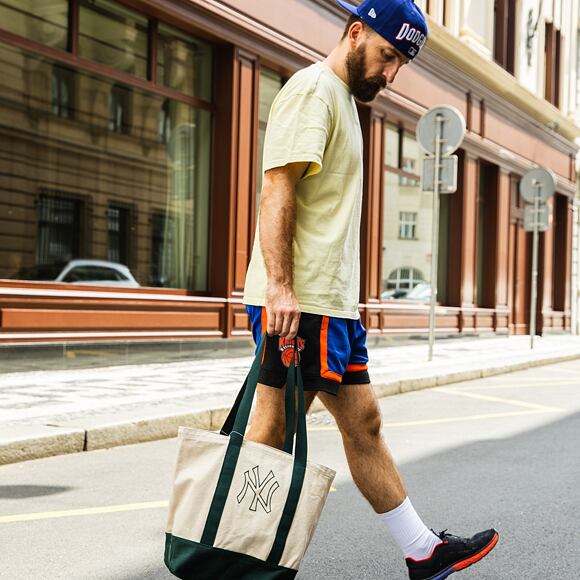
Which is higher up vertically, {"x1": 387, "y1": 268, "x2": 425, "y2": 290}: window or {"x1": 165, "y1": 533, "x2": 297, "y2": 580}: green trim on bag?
{"x1": 387, "y1": 268, "x2": 425, "y2": 290}: window

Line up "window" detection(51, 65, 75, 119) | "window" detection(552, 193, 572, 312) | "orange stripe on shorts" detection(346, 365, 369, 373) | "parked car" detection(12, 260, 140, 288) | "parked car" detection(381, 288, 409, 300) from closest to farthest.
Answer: "orange stripe on shorts" detection(346, 365, 369, 373) < "parked car" detection(12, 260, 140, 288) < "window" detection(51, 65, 75, 119) < "parked car" detection(381, 288, 409, 300) < "window" detection(552, 193, 572, 312)

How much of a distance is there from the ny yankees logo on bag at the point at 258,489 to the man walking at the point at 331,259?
0.64 feet

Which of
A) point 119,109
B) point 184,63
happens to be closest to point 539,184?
point 184,63

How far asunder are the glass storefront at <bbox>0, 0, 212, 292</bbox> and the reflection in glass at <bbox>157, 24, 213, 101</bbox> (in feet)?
0.11

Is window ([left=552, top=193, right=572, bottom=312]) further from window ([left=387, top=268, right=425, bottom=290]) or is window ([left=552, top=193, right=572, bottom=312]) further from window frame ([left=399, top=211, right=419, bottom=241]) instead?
window frame ([left=399, top=211, right=419, bottom=241])

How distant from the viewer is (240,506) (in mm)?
2744

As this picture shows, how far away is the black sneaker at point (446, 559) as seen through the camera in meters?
3.21

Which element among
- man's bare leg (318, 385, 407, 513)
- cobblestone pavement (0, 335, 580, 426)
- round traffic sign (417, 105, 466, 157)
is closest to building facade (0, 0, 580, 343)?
cobblestone pavement (0, 335, 580, 426)

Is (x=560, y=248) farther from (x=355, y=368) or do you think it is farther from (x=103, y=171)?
(x=355, y=368)

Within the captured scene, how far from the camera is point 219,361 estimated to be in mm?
11188

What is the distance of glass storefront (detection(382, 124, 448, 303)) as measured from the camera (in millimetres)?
15477

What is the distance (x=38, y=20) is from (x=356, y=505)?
655cm

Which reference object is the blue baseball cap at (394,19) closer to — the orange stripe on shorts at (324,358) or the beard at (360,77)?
the beard at (360,77)

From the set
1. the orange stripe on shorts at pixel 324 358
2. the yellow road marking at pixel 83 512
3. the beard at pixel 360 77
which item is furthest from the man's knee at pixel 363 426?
the yellow road marking at pixel 83 512
